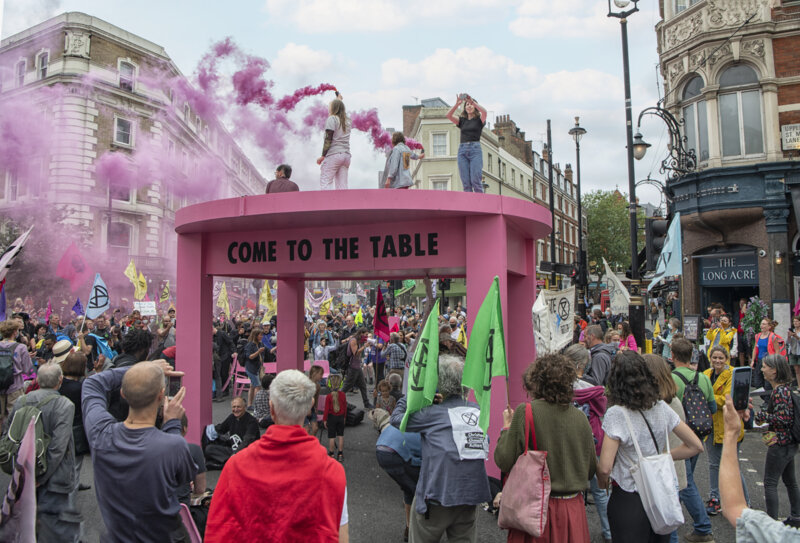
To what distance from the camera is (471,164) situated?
24.2 ft

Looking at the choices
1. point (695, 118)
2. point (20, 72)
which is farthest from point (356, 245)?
point (20, 72)

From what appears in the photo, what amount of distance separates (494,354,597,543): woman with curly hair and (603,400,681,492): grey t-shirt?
19 centimetres

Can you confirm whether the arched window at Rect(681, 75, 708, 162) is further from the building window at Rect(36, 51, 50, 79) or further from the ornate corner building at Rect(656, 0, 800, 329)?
the building window at Rect(36, 51, 50, 79)

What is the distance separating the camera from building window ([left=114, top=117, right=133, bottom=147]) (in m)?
29.8

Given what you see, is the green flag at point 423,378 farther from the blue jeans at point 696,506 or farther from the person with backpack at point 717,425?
the person with backpack at point 717,425

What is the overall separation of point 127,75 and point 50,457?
31793 millimetres

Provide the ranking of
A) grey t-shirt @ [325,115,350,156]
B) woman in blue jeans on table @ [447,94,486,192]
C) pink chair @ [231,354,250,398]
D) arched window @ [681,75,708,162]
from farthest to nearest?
arched window @ [681,75,708,162]
pink chair @ [231,354,250,398]
grey t-shirt @ [325,115,350,156]
woman in blue jeans on table @ [447,94,486,192]

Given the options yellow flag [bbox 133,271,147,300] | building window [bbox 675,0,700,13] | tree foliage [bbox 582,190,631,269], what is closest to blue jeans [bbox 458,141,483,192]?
yellow flag [bbox 133,271,147,300]

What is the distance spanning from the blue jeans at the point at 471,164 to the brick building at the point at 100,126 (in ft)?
71.3

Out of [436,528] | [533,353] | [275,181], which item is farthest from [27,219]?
[436,528]

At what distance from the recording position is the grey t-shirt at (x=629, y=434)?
3312 mm

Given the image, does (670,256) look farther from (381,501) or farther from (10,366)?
(10,366)

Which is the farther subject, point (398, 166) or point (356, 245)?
point (398, 166)

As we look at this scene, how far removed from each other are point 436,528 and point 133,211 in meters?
32.0
